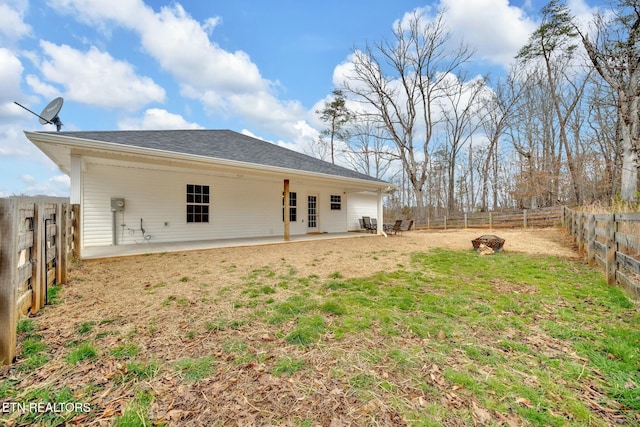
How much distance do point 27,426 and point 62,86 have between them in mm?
17981

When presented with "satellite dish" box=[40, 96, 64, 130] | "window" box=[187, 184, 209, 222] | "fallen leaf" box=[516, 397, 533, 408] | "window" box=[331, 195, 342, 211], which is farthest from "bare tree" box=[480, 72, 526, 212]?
"satellite dish" box=[40, 96, 64, 130]

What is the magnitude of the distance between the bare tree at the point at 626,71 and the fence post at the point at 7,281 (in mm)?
13961

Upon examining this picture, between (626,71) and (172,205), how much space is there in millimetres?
17220

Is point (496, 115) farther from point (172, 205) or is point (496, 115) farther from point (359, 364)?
point (359, 364)

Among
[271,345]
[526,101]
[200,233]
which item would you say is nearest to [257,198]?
[200,233]

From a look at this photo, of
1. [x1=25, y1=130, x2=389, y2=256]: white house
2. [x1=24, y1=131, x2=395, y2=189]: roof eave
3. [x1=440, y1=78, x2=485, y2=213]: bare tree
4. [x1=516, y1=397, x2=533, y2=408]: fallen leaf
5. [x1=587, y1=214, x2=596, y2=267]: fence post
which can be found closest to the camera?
[x1=516, y1=397, x2=533, y2=408]: fallen leaf

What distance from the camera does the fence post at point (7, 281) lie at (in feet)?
6.78

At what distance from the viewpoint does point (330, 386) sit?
1879mm

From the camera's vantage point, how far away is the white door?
12922 mm

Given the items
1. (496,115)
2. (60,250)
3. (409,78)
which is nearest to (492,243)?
(60,250)

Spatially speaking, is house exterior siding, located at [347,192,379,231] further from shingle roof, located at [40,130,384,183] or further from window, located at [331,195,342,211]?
shingle roof, located at [40,130,384,183]

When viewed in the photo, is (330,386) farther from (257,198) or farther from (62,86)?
(62,86)

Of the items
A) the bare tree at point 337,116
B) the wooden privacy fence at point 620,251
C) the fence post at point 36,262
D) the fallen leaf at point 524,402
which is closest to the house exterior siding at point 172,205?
the fence post at point 36,262

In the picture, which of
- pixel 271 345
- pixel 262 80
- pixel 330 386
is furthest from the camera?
pixel 262 80
